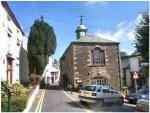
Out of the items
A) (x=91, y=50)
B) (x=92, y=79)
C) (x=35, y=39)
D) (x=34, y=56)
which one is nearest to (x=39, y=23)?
(x=35, y=39)

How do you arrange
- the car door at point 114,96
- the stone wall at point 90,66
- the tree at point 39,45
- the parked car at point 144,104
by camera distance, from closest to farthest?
the parked car at point 144,104 → the car door at point 114,96 → the stone wall at point 90,66 → the tree at point 39,45

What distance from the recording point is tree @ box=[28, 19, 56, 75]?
21328 millimetres

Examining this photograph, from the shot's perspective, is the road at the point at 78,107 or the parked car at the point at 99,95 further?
the parked car at the point at 99,95

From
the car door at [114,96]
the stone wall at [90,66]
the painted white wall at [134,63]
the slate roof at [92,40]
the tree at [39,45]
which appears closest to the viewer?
the car door at [114,96]

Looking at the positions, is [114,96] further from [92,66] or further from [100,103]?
[92,66]

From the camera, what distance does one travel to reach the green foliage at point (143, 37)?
344 inches

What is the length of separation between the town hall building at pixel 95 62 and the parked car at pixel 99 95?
863cm

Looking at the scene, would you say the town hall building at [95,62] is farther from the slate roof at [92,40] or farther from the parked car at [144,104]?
the parked car at [144,104]

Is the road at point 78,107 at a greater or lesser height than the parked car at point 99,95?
lesser

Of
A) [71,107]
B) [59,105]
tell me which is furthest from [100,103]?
[59,105]

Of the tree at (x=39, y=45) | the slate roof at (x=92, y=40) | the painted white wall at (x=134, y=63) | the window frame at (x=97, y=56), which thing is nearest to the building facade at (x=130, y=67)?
the painted white wall at (x=134, y=63)

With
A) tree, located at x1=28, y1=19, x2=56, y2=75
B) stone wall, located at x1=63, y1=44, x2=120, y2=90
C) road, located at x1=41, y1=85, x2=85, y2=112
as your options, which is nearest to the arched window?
stone wall, located at x1=63, y1=44, x2=120, y2=90

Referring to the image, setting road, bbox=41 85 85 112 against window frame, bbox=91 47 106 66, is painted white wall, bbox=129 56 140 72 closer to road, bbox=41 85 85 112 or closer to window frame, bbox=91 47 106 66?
window frame, bbox=91 47 106 66

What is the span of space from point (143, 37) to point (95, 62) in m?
12.1
